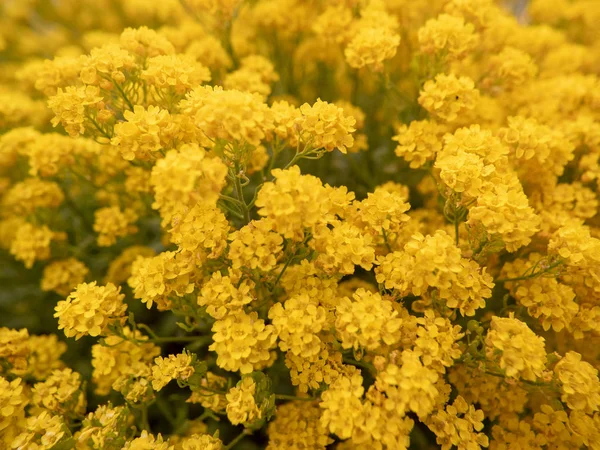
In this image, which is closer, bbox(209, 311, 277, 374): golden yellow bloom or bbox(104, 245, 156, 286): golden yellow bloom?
bbox(209, 311, 277, 374): golden yellow bloom

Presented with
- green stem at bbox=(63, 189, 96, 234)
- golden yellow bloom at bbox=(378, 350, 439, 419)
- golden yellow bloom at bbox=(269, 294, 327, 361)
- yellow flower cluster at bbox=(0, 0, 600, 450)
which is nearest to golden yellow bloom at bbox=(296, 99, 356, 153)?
yellow flower cluster at bbox=(0, 0, 600, 450)

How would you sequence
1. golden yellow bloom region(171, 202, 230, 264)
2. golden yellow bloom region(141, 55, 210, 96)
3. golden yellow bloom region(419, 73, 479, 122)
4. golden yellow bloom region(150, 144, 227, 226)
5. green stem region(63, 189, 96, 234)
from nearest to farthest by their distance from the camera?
1. golden yellow bloom region(150, 144, 227, 226)
2. golden yellow bloom region(171, 202, 230, 264)
3. golden yellow bloom region(141, 55, 210, 96)
4. golden yellow bloom region(419, 73, 479, 122)
5. green stem region(63, 189, 96, 234)

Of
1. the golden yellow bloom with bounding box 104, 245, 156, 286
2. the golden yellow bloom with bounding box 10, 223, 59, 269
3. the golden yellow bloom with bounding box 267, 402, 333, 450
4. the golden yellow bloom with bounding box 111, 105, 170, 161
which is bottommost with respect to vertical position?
the golden yellow bloom with bounding box 267, 402, 333, 450

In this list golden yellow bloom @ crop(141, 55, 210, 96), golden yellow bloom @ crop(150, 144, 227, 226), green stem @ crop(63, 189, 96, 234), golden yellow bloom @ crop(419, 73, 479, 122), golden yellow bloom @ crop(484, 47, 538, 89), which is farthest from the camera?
green stem @ crop(63, 189, 96, 234)

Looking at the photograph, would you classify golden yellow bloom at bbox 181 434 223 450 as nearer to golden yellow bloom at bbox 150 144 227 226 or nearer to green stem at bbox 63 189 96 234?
golden yellow bloom at bbox 150 144 227 226

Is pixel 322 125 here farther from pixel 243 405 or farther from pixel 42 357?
pixel 42 357

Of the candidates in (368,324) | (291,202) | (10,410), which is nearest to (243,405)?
(368,324)

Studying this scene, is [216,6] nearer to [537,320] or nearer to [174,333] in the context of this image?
[174,333]

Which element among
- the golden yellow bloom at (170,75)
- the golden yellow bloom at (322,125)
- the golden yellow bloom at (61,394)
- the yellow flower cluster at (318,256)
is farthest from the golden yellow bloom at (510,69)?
the golden yellow bloom at (61,394)

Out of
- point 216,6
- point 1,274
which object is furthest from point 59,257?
point 216,6
